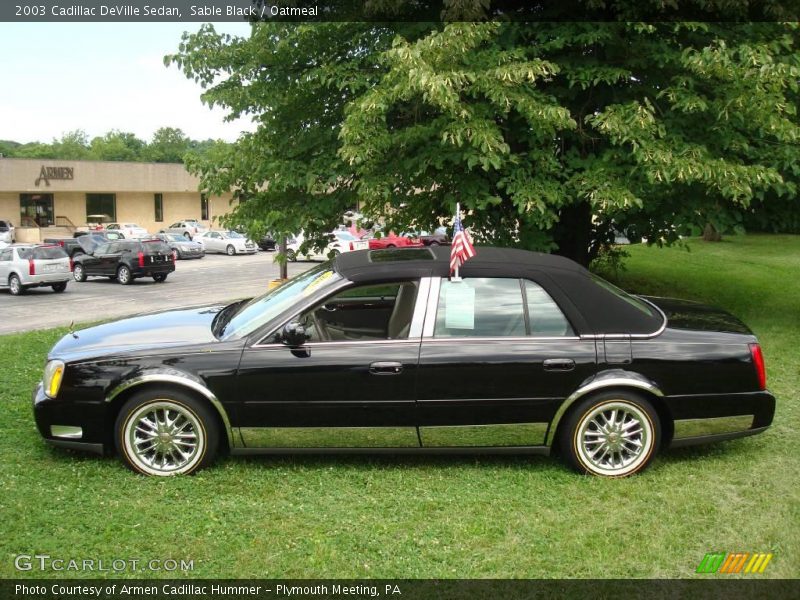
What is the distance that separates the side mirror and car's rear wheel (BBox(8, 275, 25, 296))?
2024 centimetres

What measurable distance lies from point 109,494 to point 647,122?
6.82m

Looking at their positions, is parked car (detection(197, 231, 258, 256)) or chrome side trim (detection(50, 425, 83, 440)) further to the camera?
parked car (detection(197, 231, 258, 256))

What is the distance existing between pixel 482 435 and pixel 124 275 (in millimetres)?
23184

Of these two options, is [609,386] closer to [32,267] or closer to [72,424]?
[72,424]

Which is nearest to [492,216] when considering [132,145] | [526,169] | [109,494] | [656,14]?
[526,169]

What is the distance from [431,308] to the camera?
17.4 feet

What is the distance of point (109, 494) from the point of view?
4902 mm

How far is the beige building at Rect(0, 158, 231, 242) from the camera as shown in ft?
163

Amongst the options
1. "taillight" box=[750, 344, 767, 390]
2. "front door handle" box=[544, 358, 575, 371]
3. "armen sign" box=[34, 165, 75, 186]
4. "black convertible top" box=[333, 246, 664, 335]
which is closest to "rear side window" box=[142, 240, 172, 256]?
"black convertible top" box=[333, 246, 664, 335]

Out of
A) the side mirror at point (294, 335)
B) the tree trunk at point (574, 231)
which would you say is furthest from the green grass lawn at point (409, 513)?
the tree trunk at point (574, 231)

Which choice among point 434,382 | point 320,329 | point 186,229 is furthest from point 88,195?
point 434,382

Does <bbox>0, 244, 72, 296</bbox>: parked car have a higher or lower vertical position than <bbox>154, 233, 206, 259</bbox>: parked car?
lower

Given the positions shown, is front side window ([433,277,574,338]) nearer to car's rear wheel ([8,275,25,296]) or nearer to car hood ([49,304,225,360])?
car hood ([49,304,225,360])

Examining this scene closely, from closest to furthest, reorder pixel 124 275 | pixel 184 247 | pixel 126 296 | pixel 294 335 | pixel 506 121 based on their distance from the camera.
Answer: pixel 294 335
pixel 506 121
pixel 126 296
pixel 124 275
pixel 184 247
